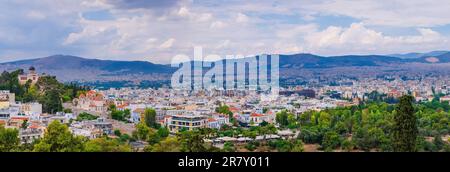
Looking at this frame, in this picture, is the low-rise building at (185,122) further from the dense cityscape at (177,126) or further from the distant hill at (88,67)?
the distant hill at (88,67)

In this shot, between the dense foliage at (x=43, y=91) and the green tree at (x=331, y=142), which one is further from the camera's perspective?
the dense foliage at (x=43, y=91)

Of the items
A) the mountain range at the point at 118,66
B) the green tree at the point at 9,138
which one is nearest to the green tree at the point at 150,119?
the green tree at the point at 9,138

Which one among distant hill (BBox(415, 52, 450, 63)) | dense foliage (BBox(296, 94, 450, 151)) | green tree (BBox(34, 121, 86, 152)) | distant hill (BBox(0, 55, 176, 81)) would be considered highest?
distant hill (BBox(415, 52, 450, 63))

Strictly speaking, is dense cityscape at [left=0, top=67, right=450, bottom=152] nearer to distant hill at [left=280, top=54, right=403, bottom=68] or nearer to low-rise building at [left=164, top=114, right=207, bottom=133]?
low-rise building at [left=164, top=114, right=207, bottom=133]

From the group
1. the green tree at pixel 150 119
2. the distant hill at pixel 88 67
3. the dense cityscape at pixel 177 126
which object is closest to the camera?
the dense cityscape at pixel 177 126

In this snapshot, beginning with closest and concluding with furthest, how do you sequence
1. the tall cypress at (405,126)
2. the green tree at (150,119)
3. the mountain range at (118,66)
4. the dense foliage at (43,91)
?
the tall cypress at (405,126), the green tree at (150,119), the dense foliage at (43,91), the mountain range at (118,66)

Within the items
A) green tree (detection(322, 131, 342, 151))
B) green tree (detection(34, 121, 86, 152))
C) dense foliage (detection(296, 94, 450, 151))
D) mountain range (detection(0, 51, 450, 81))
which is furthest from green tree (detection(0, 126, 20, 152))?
mountain range (detection(0, 51, 450, 81))
